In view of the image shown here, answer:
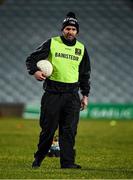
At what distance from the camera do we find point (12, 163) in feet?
36.7

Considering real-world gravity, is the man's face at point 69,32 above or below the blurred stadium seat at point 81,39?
below

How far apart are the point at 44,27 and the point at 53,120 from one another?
2463 centimetres

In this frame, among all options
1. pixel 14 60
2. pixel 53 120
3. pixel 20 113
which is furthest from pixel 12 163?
pixel 14 60

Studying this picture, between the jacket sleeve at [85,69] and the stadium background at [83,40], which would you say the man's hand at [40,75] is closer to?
the jacket sleeve at [85,69]

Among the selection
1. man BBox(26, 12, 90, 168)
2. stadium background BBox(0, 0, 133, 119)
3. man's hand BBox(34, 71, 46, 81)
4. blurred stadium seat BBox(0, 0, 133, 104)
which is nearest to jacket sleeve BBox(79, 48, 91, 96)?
man BBox(26, 12, 90, 168)

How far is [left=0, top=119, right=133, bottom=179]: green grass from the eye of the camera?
9341mm

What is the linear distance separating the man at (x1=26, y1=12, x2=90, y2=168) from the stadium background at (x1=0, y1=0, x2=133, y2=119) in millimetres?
21863

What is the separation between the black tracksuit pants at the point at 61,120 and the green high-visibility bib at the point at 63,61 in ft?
0.73

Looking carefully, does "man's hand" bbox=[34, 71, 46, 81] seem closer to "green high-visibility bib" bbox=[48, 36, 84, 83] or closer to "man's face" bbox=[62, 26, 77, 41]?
"green high-visibility bib" bbox=[48, 36, 84, 83]

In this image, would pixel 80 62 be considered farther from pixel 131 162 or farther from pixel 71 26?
pixel 131 162

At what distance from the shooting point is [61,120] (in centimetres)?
1025

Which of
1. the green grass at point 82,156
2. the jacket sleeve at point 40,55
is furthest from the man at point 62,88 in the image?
the green grass at point 82,156

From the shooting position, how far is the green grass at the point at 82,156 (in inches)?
368

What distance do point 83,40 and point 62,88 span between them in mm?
24310
